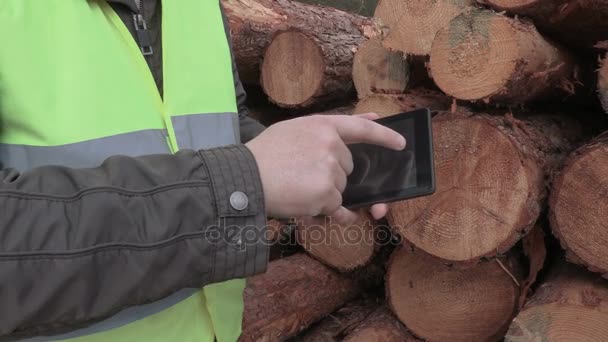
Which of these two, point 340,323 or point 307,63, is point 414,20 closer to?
point 307,63

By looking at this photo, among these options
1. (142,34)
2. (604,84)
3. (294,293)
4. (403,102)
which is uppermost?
(142,34)

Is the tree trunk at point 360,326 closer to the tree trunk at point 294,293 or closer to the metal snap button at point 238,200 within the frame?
the tree trunk at point 294,293

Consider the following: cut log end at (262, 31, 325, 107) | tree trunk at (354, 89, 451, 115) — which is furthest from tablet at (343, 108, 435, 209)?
cut log end at (262, 31, 325, 107)

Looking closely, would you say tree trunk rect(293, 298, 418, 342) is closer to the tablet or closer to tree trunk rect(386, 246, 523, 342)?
tree trunk rect(386, 246, 523, 342)

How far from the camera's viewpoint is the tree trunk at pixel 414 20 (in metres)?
1.88

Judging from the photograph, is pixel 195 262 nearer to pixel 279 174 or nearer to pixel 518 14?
pixel 279 174

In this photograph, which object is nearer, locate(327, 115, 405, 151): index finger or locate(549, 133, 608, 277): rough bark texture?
locate(327, 115, 405, 151): index finger

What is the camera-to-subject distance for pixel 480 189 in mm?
1623

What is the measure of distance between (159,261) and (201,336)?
35 cm

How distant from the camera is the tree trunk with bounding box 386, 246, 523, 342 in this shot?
1822mm

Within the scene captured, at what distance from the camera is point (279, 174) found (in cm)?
84

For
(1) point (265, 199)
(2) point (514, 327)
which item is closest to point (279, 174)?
(1) point (265, 199)

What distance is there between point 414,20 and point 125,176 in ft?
4.53

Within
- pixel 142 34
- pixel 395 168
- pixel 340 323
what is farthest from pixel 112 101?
pixel 340 323
